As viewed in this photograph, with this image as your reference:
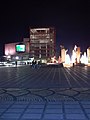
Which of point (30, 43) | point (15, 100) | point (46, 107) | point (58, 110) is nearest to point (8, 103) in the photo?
point (15, 100)

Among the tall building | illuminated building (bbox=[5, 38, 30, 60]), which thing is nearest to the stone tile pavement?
illuminated building (bbox=[5, 38, 30, 60])

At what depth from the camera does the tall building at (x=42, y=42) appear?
10019 centimetres

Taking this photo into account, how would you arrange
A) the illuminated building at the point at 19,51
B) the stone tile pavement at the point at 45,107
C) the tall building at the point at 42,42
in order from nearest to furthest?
the stone tile pavement at the point at 45,107 → the illuminated building at the point at 19,51 → the tall building at the point at 42,42

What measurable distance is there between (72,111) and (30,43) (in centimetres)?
9489

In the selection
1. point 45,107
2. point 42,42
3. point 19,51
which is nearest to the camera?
point 45,107

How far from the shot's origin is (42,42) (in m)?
104

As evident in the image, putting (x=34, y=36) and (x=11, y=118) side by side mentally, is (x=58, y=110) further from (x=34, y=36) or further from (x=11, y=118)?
(x=34, y=36)

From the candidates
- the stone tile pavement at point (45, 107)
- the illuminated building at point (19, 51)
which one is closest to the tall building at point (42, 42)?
the illuminated building at point (19, 51)

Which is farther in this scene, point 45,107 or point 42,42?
point 42,42

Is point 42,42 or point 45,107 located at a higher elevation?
point 42,42

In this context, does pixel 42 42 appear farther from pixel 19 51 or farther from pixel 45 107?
pixel 45 107

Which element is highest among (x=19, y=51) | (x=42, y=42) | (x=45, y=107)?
(x=42, y=42)

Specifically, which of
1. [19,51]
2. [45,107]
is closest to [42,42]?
[19,51]

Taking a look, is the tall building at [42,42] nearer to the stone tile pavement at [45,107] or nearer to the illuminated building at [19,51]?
the illuminated building at [19,51]
